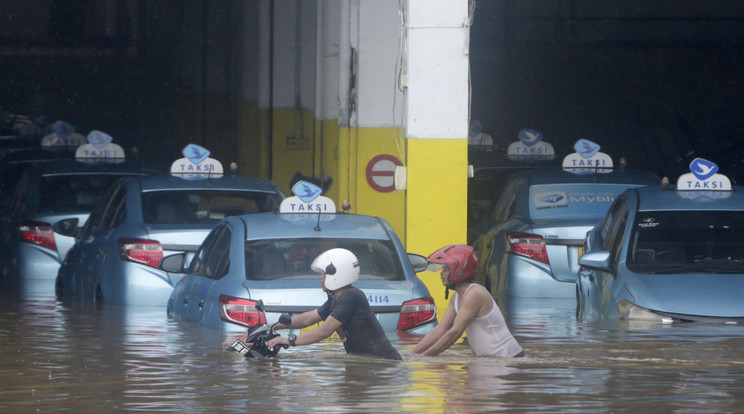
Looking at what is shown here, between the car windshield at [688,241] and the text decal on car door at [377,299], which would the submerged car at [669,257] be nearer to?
the car windshield at [688,241]

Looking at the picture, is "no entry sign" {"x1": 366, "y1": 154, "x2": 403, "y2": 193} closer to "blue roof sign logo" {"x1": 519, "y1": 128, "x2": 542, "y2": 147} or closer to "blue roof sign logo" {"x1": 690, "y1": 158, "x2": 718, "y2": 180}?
"blue roof sign logo" {"x1": 519, "y1": 128, "x2": 542, "y2": 147}

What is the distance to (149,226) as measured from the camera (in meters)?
11.9

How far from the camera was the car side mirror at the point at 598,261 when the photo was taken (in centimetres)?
1032

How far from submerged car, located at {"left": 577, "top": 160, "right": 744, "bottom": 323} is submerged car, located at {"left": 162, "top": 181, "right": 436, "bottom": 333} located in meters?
1.49

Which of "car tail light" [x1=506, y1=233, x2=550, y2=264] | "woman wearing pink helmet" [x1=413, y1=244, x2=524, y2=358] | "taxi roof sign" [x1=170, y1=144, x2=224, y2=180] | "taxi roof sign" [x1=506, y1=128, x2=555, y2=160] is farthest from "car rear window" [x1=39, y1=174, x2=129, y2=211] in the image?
"woman wearing pink helmet" [x1=413, y1=244, x2=524, y2=358]

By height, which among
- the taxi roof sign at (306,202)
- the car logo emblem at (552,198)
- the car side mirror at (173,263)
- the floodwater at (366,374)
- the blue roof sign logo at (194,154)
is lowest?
the floodwater at (366,374)

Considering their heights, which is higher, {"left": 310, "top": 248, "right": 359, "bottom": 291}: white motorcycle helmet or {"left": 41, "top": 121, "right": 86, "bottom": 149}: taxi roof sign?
{"left": 41, "top": 121, "right": 86, "bottom": 149}: taxi roof sign

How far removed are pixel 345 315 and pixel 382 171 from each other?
Result: 8668mm

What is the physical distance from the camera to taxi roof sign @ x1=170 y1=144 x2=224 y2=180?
1320 centimetres

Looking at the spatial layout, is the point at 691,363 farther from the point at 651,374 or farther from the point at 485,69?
the point at 485,69

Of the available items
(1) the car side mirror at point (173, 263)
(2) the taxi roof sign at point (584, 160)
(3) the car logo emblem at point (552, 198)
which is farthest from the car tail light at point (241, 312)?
(2) the taxi roof sign at point (584, 160)

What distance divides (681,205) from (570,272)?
1803mm

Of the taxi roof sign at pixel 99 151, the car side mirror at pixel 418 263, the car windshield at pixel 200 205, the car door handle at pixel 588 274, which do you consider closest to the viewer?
the car side mirror at pixel 418 263

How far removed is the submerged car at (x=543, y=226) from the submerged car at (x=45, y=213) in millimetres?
3994
